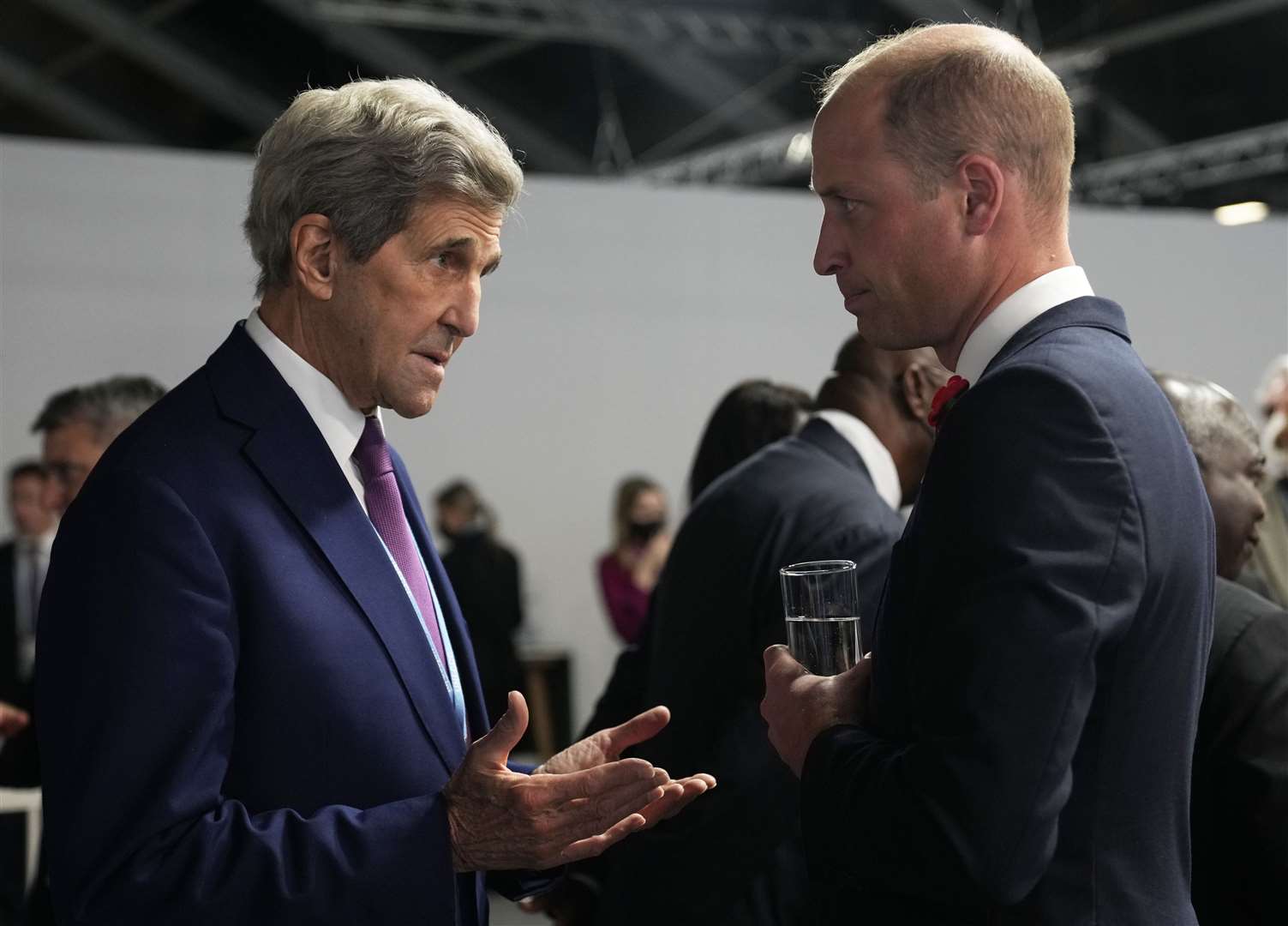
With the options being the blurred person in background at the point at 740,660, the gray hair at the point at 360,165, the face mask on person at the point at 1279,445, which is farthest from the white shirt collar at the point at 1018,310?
the face mask on person at the point at 1279,445

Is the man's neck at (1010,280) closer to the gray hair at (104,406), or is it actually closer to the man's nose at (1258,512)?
the man's nose at (1258,512)

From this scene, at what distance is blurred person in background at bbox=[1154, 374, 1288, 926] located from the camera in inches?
70.2

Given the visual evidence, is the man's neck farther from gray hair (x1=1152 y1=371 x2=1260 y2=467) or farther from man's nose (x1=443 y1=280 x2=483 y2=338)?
gray hair (x1=1152 y1=371 x2=1260 y2=467)

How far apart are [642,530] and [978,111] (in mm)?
6207

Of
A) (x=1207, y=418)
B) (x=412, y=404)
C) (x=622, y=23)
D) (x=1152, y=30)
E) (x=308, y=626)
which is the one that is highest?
(x=622, y=23)

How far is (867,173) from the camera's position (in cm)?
143

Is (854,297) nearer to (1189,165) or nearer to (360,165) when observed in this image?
(360,165)

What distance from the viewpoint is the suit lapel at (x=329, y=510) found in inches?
60.3

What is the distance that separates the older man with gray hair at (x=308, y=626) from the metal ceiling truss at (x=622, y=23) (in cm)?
646

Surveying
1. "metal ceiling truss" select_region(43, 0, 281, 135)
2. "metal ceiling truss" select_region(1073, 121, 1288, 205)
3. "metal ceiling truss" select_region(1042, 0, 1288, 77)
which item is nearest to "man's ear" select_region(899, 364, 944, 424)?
"metal ceiling truss" select_region(1042, 0, 1288, 77)

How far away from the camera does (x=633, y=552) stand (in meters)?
7.56

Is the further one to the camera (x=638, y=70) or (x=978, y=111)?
(x=638, y=70)

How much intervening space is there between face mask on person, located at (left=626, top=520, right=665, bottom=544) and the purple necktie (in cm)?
580

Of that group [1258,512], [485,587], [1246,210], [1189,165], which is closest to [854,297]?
[1258,512]
